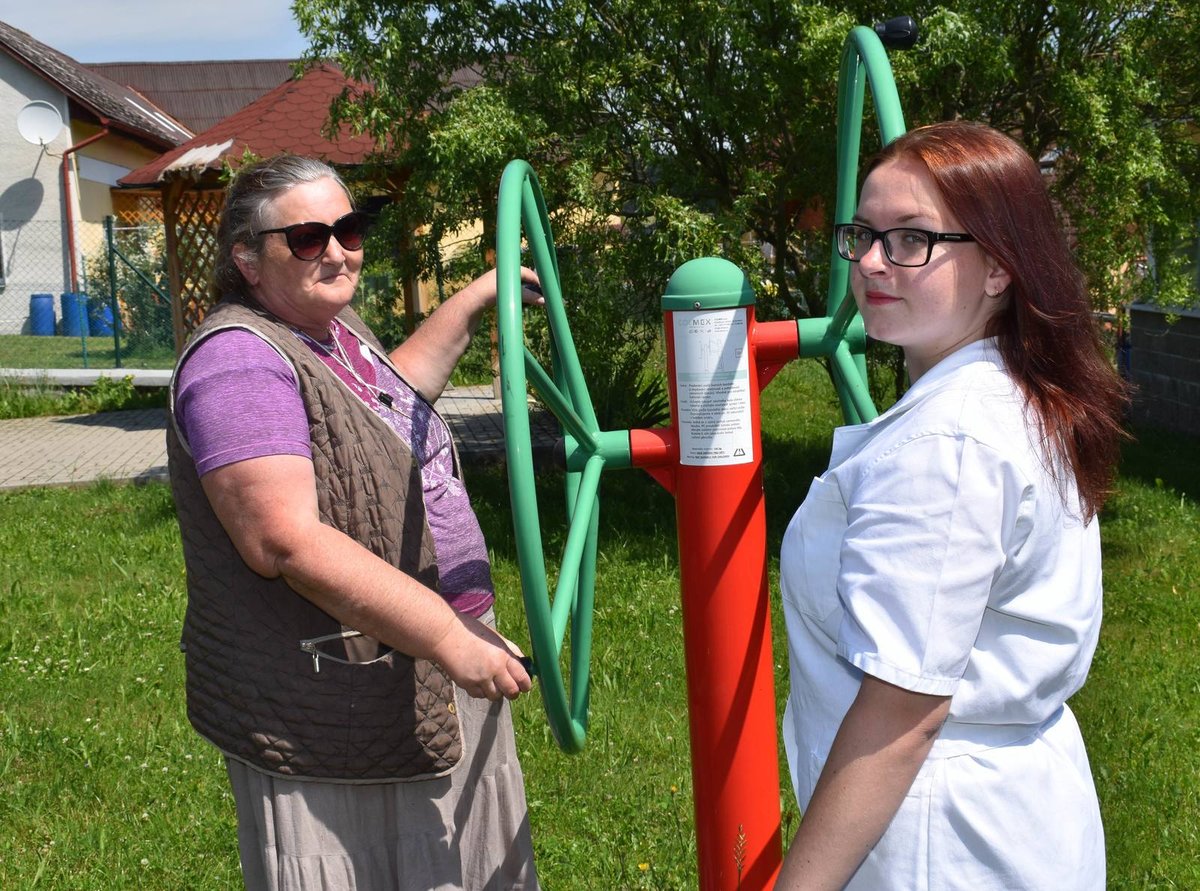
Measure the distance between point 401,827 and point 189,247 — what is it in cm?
1066

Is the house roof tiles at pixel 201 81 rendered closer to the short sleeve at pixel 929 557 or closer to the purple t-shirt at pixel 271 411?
the purple t-shirt at pixel 271 411

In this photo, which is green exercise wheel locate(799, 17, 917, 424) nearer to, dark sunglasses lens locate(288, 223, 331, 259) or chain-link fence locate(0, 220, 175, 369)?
dark sunglasses lens locate(288, 223, 331, 259)

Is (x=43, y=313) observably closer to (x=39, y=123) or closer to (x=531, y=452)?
(x=39, y=123)

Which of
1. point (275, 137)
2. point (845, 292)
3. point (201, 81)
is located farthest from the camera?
point (201, 81)

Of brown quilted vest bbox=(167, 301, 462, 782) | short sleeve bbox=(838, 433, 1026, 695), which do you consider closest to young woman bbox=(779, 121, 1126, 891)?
short sleeve bbox=(838, 433, 1026, 695)

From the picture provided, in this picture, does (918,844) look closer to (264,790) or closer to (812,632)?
(812,632)

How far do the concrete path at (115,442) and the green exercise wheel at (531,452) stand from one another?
557cm

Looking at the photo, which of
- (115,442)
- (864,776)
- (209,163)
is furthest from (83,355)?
(864,776)

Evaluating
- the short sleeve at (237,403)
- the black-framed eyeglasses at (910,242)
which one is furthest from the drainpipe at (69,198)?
the black-framed eyeglasses at (910,242)

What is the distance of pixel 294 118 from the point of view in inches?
467

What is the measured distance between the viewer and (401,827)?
224cm

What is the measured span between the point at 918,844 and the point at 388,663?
102 cm

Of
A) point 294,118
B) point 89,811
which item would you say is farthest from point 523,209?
point 294,118

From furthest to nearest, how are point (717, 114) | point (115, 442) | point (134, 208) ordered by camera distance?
point (134, 208) → point (115, 442) → point (717, 114)
